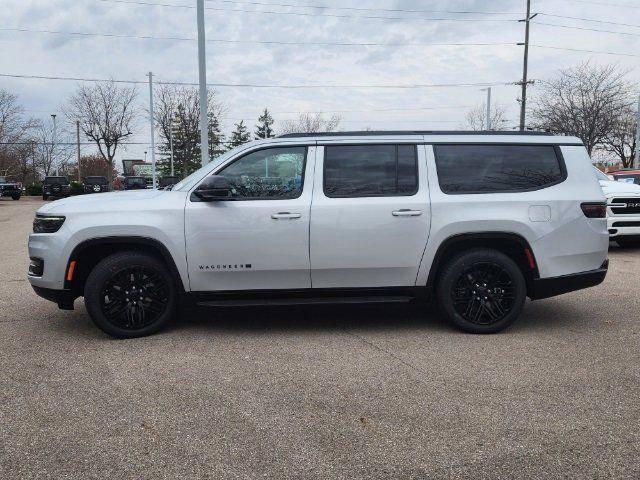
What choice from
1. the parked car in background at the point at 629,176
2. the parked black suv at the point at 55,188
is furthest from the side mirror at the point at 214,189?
the parked black suv at the point at 55,188

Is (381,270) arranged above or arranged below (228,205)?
below

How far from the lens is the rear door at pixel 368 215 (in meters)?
4.95

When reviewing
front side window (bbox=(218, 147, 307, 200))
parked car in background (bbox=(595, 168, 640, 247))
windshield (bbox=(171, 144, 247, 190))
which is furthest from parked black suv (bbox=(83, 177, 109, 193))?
front side window (bbox=(218, 147, 307, 200))

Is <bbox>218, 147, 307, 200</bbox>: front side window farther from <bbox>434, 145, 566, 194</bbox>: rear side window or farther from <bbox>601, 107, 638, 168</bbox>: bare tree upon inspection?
<bbox>601, 107, 638, 168</bbox>: bare tree

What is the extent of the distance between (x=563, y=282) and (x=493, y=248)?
0.71 m

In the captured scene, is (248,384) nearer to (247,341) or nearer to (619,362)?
(247,341)

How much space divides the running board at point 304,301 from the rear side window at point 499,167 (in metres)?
1.20

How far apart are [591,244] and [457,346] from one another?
64.1 inches

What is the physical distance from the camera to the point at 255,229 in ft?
16.1

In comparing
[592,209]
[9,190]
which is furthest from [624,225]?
[9,190]

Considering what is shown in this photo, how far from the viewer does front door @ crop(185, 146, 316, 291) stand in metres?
4.90

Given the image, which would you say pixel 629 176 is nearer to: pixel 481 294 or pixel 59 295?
pixel 481 294

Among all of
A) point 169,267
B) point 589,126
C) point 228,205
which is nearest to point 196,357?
point 169,267

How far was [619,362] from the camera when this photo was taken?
14.5 feet
